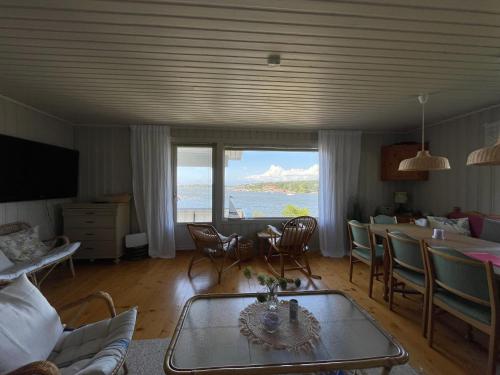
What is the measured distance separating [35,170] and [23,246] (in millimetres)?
996

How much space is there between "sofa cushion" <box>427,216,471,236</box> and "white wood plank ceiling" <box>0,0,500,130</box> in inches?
58.2

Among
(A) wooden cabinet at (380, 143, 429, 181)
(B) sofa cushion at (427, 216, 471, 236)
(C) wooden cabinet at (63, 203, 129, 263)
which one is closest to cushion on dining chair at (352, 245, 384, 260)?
(B) sofa cushion at (427, 216, 471, 236)

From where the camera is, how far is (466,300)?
1.75 metres

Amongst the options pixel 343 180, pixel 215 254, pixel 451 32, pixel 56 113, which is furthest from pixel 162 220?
pixel 451 32

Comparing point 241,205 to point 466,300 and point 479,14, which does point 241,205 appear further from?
point 479,14

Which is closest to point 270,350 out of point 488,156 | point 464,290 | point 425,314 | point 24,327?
point 24,327

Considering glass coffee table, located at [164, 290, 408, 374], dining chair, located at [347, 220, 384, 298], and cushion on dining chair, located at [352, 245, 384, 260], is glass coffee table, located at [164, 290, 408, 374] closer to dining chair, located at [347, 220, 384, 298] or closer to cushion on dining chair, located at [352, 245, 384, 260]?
dining chair, located at [347, 220, 384, 298]

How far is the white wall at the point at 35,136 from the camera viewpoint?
290cm

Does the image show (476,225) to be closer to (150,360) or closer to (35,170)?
(150,360)

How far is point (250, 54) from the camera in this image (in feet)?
6.22

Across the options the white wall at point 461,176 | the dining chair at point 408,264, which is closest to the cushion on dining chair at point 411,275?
the dining chair at point 408,264

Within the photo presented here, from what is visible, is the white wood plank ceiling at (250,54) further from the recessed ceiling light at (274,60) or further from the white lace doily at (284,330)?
the white lace doily at (284,330)

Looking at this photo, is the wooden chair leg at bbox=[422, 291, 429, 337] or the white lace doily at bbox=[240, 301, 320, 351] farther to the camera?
the wooden chair leg at bbox=[422, 291, 429, 337]

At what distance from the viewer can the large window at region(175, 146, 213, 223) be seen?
14.3 feet
